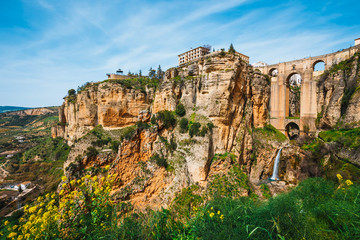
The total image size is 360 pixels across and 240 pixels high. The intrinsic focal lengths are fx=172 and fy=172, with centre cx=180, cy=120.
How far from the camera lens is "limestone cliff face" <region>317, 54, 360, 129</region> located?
18.9 meters

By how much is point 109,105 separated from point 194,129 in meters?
13.3

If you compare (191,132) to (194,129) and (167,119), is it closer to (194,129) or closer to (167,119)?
(194,129)

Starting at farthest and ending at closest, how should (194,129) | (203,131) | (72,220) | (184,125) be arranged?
1. (184,125)
2. (194,129)
3. (203,131)
4. (72,220)

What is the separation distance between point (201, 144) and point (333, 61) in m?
22.6

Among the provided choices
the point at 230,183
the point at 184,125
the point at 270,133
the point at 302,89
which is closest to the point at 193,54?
the point at 302,89

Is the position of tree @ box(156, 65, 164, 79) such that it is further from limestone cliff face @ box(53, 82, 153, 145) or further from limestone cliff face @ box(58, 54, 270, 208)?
limestone cliff face @ box(58, 54, 270, 208)

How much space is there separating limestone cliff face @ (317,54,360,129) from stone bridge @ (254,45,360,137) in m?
0.99

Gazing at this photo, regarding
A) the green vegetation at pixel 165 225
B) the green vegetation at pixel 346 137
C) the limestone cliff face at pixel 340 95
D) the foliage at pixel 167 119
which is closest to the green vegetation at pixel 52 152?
the foliage at pixel 167 119

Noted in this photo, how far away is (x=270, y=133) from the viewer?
2550 cm

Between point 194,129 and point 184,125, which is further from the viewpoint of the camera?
point 184,125

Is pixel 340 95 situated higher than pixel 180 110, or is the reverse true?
pixel 340 95

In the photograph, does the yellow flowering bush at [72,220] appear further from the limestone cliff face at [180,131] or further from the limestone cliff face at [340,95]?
the limestone cliff face at [340,95]

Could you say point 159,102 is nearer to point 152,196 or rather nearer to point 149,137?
point 149,137

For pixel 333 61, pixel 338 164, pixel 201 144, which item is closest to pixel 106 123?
pixel 201 144
